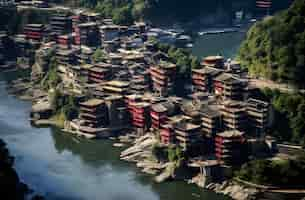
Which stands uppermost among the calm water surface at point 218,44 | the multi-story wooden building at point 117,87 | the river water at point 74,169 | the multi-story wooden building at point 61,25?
the multi-story wooden building at point 61,25

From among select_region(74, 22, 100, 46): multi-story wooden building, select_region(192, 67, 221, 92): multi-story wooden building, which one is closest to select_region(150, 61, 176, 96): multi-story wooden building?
select_region(192, 67, 221, 92): multi-story wooden building

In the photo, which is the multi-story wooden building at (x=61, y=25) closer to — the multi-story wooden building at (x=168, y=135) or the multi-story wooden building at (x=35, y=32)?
the multi-story wooden building at (x=35, y=32)

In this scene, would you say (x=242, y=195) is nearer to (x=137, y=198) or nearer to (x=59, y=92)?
(x=137, y=198)

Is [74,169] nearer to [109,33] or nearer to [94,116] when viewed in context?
[94,116]

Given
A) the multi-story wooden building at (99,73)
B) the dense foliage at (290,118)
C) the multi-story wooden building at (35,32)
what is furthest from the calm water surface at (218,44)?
the dense foliage at (290,118)

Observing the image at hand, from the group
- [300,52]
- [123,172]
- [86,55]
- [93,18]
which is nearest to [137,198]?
[123,172]
